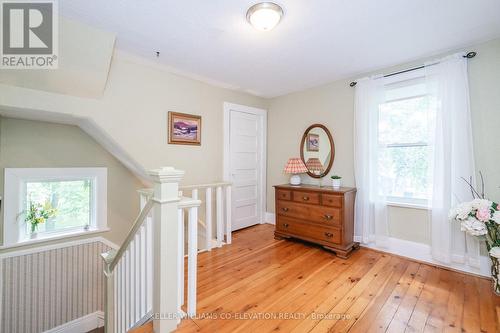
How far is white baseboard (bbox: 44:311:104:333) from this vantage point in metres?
2.77

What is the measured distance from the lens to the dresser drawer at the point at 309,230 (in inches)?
107

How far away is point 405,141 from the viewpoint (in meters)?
2.67

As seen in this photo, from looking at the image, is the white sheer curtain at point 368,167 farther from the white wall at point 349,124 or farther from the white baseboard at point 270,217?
the white baseboard at point 270,217

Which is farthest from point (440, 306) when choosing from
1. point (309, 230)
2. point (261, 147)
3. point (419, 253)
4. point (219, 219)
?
point (261, 147)

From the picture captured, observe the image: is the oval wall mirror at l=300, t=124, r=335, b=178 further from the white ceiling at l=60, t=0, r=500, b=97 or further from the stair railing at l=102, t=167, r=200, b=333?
the stair railing at l=102, t=167, r=200, b=333

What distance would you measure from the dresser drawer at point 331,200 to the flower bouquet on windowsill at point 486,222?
3.41 ft

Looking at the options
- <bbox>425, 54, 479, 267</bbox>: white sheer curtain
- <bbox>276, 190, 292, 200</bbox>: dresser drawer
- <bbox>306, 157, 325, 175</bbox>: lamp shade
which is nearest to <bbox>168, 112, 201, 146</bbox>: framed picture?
<bbox>276, 190, 292, 200</bbox>: dresser drawer

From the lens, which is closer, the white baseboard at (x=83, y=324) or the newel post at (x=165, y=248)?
the newel post at (x=165, y=248)

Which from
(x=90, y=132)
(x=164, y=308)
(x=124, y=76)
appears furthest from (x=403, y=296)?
(x=90, y=132)

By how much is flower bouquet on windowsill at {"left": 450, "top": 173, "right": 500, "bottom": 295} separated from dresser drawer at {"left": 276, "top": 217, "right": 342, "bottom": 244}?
1157mm

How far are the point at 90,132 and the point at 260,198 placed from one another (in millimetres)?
2783

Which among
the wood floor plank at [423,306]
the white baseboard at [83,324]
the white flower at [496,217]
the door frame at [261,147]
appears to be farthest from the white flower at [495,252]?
the white baseboard at [83,324]

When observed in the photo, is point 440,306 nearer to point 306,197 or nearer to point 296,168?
point 306,197

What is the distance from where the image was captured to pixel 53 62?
1.92m
